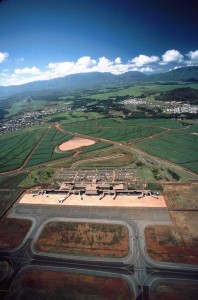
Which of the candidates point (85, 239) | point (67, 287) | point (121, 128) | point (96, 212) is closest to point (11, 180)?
point (96, 212)

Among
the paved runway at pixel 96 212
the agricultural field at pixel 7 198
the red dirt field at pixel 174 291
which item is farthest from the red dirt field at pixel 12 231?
the red dirt field at pixel 174 291

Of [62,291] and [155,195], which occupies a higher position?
[155,195]

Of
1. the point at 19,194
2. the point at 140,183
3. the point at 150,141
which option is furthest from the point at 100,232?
the point at 150,141

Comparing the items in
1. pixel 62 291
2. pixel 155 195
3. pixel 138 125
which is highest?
pixel 138 125

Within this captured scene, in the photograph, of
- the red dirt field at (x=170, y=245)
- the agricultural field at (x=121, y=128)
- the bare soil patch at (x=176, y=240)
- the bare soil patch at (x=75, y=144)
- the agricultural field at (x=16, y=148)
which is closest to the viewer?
the red dirt field at (x=170, y=245)

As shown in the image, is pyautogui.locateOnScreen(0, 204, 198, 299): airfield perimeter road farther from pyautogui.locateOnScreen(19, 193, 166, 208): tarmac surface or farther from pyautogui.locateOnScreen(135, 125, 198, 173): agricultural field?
pyautogui.locateOnScreen(135, 125, 198, 173): agricultural field

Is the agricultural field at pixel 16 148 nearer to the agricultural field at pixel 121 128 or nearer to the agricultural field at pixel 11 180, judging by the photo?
the agricultural field at pixel 11 180

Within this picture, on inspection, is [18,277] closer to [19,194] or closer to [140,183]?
[19,194]
